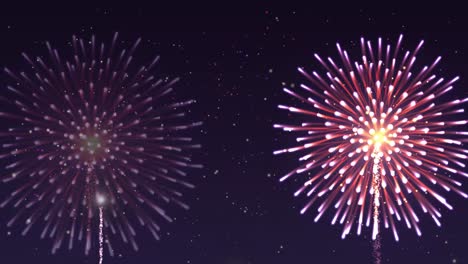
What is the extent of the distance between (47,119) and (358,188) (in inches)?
476

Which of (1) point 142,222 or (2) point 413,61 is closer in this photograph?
(2) point 413,61

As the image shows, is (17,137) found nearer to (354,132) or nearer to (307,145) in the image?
(307,145)

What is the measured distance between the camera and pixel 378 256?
39438 millimetres

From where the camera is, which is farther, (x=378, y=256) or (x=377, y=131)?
(x=378, y=256)

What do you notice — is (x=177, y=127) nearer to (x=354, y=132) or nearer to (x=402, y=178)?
(x=354, y=132)

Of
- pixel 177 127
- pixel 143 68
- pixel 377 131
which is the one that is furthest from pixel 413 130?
pixel 143 68

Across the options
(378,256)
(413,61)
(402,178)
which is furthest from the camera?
(378,256)

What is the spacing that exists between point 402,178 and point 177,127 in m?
8.63

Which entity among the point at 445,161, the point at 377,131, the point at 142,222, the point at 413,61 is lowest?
the point at 142,222

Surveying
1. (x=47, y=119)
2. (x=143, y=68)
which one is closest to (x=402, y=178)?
(x=143, y=68)

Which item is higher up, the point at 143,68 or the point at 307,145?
the point at 143,68

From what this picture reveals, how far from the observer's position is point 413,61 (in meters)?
22.0

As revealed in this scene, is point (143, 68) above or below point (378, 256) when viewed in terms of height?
above

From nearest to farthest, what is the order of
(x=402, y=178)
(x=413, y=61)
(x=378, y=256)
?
1. (x=413, y=61)
2. (x=402, y=178)
3. (x=378, y=256)
